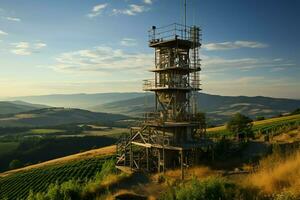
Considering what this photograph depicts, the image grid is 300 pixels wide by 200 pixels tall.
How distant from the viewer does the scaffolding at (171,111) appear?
32.2 meters

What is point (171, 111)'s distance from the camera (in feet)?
112

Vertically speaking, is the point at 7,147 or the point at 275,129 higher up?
the point at 275,129

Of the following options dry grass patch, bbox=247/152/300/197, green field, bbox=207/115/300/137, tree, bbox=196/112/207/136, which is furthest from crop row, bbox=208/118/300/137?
dry grass patch, bbox=247/152/300/197

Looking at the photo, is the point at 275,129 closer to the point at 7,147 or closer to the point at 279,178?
the point at 279,178

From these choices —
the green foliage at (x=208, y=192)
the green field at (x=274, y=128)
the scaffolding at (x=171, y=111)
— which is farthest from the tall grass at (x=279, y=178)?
the green field at (x=274, y=128)

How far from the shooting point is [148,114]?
113ft

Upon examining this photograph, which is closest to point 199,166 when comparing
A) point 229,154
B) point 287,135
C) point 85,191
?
point 229,154

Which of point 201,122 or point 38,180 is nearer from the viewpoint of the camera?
point 201,122

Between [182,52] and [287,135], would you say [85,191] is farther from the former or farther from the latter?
[287,135]

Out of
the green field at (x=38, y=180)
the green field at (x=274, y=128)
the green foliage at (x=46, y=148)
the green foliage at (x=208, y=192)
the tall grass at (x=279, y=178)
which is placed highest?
the tall grass at (x=279, y=178)

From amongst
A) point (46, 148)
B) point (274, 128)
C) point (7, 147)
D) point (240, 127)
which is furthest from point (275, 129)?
point (7, 147)

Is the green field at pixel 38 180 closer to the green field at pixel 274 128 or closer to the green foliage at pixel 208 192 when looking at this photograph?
the green field at pixel 274 128

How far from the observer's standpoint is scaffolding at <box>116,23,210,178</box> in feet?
106

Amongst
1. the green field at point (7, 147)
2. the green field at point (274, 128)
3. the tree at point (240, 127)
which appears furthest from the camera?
the green field at point (7, 147)
